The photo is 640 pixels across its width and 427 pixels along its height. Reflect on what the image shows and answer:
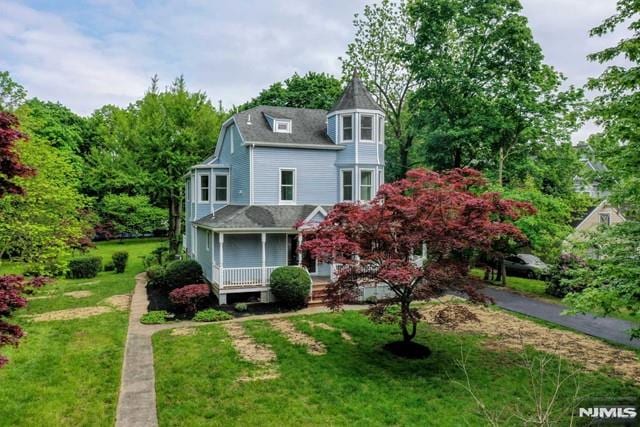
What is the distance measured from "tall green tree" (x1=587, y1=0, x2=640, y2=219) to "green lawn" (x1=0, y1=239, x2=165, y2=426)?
34.1 ft

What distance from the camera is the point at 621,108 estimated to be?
696cm

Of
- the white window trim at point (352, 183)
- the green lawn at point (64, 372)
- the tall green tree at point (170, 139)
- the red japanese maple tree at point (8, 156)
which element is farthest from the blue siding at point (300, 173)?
the red japanese maple tree at point (8, 156)

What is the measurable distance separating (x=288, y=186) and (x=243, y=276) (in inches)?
194

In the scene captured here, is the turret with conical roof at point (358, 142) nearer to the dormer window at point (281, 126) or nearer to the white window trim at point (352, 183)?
the white window trim at point (352, 183)

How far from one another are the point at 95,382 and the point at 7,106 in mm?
26905

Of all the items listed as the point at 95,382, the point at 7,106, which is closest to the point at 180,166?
the point at 7,106

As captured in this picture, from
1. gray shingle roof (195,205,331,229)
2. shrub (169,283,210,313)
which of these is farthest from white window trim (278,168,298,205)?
shrub (169,283,210,313)

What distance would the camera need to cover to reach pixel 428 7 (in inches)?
897

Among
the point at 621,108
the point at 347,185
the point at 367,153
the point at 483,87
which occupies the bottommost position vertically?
the point at 347,185

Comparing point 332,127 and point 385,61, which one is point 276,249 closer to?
point 332,127

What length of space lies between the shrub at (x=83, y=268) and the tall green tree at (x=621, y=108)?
25.6 meters

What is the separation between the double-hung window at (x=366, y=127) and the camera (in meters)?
19.3

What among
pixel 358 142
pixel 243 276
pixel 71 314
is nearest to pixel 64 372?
pixel 71 314

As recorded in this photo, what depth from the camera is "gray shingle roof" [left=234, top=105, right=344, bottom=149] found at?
18734 millimetres
